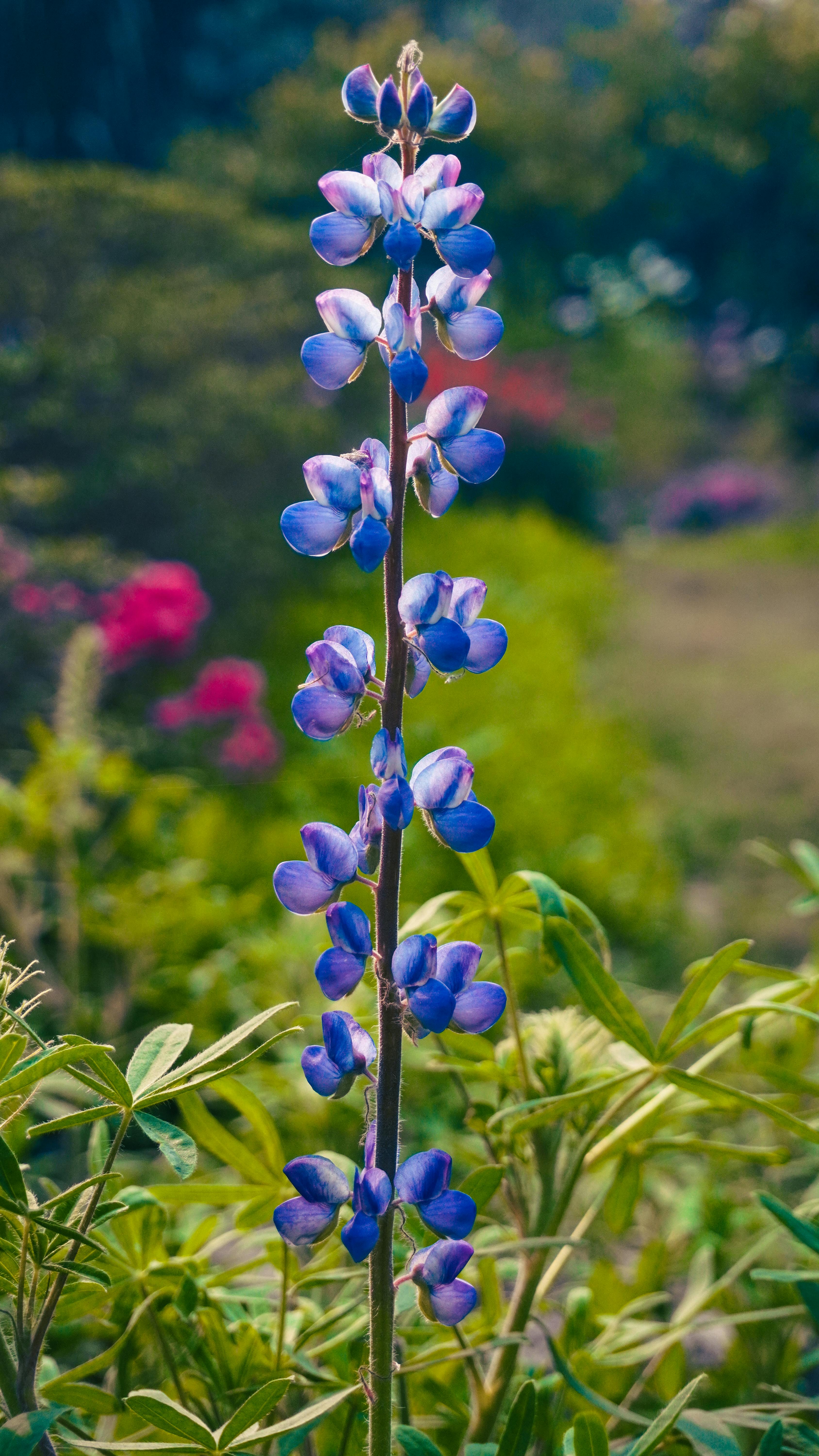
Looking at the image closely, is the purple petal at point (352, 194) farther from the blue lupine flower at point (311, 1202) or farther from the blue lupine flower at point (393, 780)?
the blue lupine flower at point (311, 1202)

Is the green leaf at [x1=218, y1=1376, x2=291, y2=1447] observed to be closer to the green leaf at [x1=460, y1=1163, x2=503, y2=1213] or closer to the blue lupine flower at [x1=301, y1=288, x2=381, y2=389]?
the green leaf at [x1=460, y1=1163, x2=503, y2=1213]

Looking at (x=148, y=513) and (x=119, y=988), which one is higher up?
(x=148, y=513)

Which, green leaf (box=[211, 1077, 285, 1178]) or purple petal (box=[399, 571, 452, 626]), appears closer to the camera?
purple petal (box=[399, 571, 452, 626])

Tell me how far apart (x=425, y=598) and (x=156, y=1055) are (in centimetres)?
23

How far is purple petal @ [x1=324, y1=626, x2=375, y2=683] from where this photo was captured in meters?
0.42

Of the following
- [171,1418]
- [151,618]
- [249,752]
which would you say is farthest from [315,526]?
[151,618]

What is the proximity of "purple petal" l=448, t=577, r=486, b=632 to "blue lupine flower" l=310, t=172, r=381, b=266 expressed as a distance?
0.43 ft

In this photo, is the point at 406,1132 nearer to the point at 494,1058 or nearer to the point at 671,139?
the point at 494,1058

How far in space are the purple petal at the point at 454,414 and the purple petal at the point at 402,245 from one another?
0.16ft

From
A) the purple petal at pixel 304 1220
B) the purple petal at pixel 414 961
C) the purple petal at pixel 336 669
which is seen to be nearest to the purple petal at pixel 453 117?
the purple petal at pixel 336 669

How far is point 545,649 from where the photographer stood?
355 centimetres

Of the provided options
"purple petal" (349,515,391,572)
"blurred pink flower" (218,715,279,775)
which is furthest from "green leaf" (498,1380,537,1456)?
"blurred pink flower" (218,715,279,775)

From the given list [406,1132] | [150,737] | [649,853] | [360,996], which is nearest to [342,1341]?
[360,996]

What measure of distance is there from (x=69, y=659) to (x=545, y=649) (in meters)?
2.35
